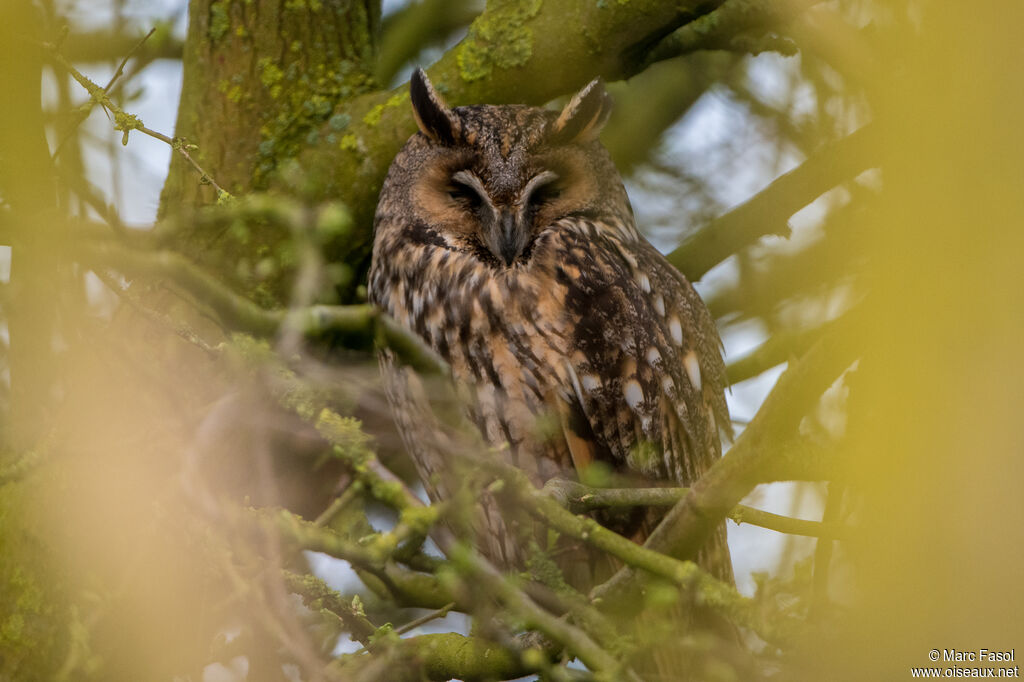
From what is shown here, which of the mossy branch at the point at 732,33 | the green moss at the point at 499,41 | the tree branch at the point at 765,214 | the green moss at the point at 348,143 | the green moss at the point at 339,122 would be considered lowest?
the tree branch at the point at 765,214

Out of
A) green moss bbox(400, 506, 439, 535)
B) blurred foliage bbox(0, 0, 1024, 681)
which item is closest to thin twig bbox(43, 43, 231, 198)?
blurred foliage bbox(0, 0, 1024, 681)

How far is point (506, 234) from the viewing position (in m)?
2.17

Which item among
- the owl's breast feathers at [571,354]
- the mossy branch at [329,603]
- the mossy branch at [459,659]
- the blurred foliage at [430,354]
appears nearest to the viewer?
the blurred foliage at [430,354]

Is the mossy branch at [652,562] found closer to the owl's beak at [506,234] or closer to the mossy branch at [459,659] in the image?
the mossy branch at [459,659]

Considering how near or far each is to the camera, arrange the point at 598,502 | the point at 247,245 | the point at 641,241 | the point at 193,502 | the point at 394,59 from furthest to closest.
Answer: the point at 394,59 < the point at 641,241 < the point at 247,245 < the point at 598,502 < the point at 193,502

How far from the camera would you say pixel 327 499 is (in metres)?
2.55

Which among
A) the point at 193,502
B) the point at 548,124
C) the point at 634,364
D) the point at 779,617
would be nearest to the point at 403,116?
the point at 548,124

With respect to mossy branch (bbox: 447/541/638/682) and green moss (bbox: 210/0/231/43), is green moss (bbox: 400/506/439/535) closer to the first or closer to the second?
mossy branch (bbox: 447/541/638/682)

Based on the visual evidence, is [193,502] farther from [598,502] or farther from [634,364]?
[634,364]

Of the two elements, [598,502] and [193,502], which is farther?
[598,502]

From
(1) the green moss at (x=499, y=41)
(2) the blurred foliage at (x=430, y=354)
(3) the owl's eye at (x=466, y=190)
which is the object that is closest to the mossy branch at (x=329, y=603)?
(2) the blurred foliage at (x=430, y=354)

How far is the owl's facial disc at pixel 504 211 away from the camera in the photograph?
7.16 feet

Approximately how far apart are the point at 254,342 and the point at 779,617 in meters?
0.79

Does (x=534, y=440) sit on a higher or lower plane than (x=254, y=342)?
higher
